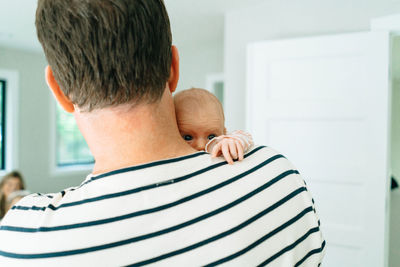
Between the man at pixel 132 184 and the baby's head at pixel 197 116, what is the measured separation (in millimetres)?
611

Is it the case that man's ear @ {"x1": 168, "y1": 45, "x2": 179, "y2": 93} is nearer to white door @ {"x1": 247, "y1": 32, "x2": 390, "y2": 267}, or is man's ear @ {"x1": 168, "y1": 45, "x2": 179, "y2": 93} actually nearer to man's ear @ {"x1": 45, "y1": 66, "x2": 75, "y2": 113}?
man's ear @ {"x1": 45, "y1": 66, "x2": 75, "y2": 113}

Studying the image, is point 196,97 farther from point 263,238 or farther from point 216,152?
point 263,238

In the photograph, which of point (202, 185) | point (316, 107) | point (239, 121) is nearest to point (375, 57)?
point (316, 107)

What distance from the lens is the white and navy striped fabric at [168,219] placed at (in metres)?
0.38

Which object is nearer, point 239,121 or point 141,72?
point 141,72

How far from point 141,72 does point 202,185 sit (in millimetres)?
171

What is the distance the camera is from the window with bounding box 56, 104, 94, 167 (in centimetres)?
523

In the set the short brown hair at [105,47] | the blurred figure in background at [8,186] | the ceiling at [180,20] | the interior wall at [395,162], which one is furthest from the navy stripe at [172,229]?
the blurred figure in background at [8,186]

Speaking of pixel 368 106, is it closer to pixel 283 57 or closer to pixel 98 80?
pixel 283 57

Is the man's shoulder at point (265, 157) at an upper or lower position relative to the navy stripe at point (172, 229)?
upper

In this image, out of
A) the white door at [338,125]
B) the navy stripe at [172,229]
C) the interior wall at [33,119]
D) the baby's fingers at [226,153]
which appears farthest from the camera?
the interior wall at [33,119]

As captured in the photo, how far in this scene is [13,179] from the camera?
12.0ft

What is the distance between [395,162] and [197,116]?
449cm

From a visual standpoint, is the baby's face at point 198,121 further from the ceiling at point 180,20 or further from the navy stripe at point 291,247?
the ceiling at point 180,20
